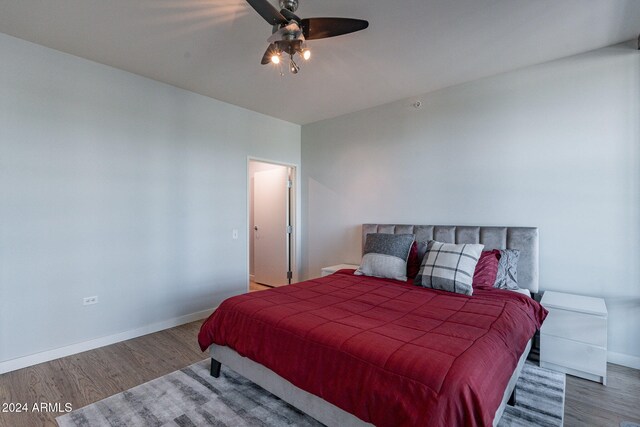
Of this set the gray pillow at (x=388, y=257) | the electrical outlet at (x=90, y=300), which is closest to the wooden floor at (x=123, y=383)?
the electrical outlet at (x=90, y=300)

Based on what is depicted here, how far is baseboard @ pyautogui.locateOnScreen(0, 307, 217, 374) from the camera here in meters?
2.52

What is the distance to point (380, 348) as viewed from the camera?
150cm

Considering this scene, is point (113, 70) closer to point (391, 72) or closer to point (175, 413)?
point (391, 72)

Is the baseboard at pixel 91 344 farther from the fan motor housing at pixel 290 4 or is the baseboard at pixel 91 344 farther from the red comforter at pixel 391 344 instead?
the fan motor housing at pixel 290 4

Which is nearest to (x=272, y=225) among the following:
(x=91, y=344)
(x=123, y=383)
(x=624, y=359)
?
(x=91, y=344)

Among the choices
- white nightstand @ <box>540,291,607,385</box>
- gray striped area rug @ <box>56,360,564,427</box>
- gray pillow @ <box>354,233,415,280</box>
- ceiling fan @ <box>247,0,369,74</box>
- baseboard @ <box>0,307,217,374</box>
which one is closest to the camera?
ceiling fan @ <box>247,0,369,74</box>

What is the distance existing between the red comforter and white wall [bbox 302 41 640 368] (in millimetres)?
859

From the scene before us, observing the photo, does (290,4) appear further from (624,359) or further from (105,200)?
(624,359)

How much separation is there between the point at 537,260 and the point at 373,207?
75.5 inches

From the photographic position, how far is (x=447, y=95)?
11.5 ft

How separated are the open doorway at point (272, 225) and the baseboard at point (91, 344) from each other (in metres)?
1.56

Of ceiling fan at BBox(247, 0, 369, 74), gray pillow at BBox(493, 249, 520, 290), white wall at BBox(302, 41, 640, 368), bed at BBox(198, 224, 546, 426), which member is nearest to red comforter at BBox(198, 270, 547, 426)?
bed at BBox(198, 224, 546, 426)

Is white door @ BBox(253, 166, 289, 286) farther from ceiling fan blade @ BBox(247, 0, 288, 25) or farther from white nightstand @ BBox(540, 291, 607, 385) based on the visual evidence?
white nightstand @ BBox(540, 291, 607, 385)

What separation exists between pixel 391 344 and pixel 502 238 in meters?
2.11
